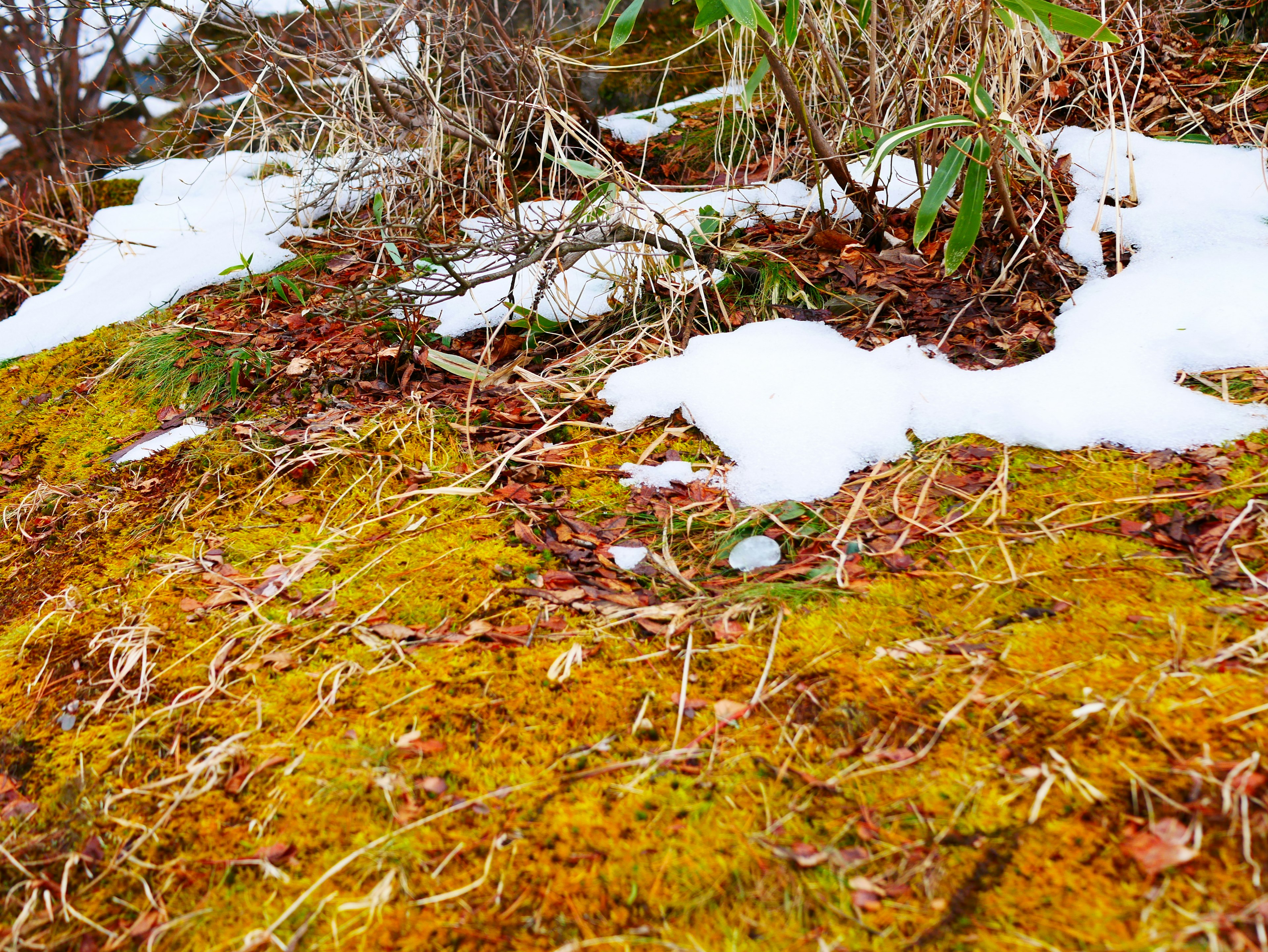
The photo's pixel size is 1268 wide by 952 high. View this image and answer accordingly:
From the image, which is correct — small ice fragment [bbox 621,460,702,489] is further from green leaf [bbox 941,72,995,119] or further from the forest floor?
green leaf [bbox 941,72,995,119]

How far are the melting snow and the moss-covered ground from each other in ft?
0.33

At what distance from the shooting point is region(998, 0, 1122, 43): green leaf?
1.84 metres

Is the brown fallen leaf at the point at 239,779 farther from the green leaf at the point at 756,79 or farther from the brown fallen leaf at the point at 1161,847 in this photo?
the green leaf at the point at 756,79

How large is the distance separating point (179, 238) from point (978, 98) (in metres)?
3.31

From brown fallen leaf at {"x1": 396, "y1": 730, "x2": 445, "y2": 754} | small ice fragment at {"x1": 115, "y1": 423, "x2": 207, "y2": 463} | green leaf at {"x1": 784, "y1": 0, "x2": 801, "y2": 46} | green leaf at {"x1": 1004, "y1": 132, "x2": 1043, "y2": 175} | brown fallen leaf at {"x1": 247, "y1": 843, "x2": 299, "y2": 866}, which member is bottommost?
brown fallen leaf at {"x1": 247, "y1": 843, "x2": 299, "y2": 866}

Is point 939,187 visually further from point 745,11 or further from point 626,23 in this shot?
point 626,23

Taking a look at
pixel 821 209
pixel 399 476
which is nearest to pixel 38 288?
pixel 399 476

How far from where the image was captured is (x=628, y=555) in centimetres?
165

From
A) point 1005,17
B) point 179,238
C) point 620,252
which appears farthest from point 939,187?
point 179,238

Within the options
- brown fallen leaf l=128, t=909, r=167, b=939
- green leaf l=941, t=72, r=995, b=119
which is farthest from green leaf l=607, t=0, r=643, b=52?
brown fallen leaf l=128, t=909, r=167, b=939

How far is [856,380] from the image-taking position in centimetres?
201

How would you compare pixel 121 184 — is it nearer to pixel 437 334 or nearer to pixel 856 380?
pixel 437 334

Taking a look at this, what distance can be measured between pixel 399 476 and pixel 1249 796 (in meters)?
1.71

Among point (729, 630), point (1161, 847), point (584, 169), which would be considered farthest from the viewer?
point (584, 169)
